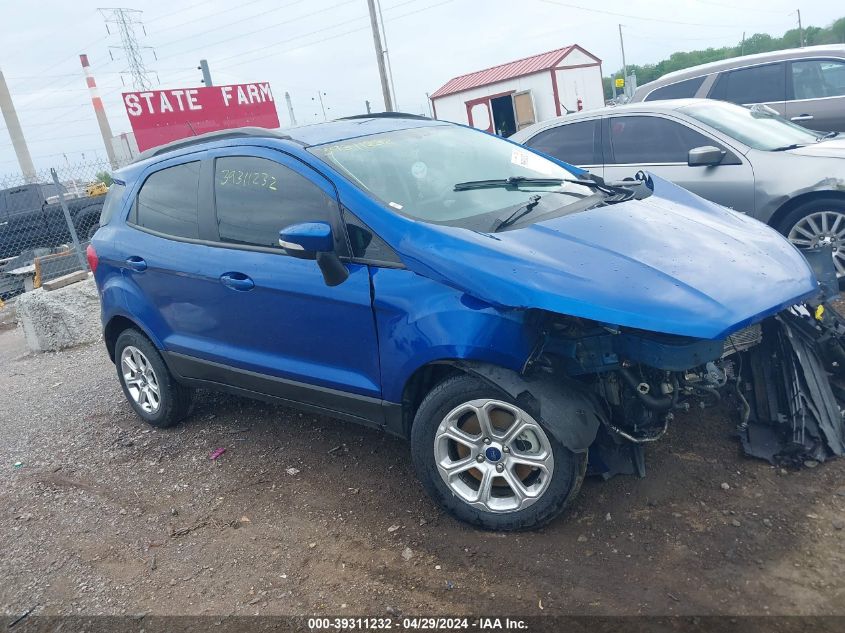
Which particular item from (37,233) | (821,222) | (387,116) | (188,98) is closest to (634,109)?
(821,222)

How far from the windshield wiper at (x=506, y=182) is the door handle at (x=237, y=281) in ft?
3.99

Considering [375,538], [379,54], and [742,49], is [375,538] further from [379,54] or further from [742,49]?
[742,49]

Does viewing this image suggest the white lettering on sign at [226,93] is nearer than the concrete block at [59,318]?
No

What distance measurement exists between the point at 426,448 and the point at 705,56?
63.9 m

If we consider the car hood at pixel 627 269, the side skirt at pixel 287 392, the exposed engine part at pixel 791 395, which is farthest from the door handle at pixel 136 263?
the exposed engine part at pixel 791 395

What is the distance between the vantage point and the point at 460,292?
304cm

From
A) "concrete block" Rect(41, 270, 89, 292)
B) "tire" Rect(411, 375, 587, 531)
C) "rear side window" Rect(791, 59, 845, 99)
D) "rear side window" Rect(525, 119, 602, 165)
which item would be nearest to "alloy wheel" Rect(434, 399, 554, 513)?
"tire" Rect(411, 375, 587, 531)

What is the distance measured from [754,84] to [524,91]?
63.9ft

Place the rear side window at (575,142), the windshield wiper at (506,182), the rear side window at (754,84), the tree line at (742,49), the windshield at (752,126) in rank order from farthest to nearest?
the tree line at (742,49), the rear side window at (754,84), the rear side window at (575,142), the windshield at (752,126), the windshield wiper at (506,182)

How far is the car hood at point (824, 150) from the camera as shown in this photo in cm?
559

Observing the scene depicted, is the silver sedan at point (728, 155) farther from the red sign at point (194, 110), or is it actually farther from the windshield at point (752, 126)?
the red sign at point (194, 110)

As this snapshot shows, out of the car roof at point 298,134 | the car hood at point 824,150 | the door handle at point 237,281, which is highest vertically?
the car roof at point 298,134

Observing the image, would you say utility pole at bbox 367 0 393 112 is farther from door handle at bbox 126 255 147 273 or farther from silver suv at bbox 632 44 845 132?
door handle at bbox 126 255 147 273

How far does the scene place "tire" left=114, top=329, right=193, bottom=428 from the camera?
15.6 ft
